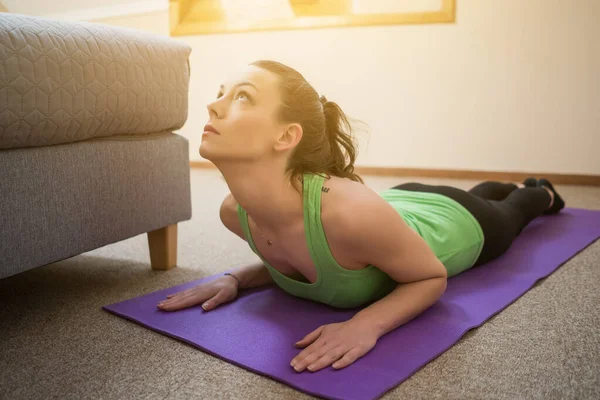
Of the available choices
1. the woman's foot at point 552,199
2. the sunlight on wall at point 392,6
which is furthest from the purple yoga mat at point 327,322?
the sunlight on wall at point 392,6

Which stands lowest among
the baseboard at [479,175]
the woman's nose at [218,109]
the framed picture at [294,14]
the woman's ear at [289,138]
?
the baseboard at [479,175]

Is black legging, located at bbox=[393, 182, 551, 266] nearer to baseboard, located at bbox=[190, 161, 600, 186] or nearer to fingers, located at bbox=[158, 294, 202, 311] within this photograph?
fingers, located at bbox=[158, 294, 202, 311]

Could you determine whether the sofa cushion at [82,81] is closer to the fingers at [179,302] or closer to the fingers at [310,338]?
the fingers at [179,302]

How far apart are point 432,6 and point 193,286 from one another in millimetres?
2166

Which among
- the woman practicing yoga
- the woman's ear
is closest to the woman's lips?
the woman practicing yoga

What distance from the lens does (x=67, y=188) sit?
3.67 feet

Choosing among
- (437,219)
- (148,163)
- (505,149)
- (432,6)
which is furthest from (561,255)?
(432,6)

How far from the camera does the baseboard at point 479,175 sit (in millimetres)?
2828

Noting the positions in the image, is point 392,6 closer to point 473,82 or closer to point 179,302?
point 473,82

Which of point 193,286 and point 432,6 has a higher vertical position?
point 432,6

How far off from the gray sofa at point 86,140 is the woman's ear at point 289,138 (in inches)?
15.7

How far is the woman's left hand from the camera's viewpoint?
888mm

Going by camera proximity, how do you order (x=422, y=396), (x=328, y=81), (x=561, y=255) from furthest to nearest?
(x=328, y=81) → (x=561, y=255) → (x=422, y=396)

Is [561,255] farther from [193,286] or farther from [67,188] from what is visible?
[67,188]
